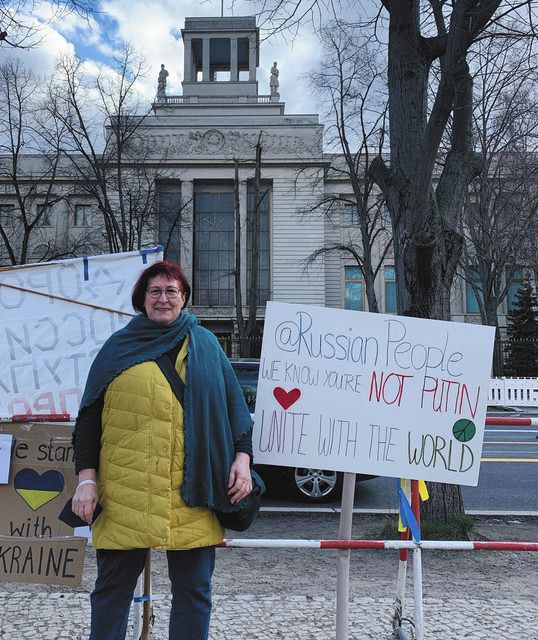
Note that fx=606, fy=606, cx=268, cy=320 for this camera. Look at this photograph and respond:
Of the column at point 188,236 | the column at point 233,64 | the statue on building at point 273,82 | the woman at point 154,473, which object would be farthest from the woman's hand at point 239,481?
the column at point 233,64

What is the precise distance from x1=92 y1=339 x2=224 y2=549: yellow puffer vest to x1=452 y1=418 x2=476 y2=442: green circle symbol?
158 cm

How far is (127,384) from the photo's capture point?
102 inches

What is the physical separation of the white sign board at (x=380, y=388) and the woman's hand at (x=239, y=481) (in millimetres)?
719

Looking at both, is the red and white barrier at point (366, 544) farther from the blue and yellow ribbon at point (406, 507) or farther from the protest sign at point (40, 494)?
the protest sign at point (40, 494)

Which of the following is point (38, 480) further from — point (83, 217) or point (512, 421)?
point (83, 217)

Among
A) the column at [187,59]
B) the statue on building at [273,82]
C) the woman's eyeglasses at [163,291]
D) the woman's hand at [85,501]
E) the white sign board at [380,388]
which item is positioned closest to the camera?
the woman's hand at [85,501]

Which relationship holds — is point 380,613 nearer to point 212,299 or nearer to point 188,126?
point 212,299

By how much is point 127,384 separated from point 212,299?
131 feet

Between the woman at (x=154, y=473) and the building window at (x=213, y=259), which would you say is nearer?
the woman at (x=154, y=473)

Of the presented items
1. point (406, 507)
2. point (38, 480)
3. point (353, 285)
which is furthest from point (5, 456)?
point (353, 285)

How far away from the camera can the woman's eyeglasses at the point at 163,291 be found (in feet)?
9.23

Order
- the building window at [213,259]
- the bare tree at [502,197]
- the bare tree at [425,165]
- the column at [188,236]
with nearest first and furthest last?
the bare tree at [425,165], the bare tree at [502,197], the column at [188,236], the building window at [213,259]

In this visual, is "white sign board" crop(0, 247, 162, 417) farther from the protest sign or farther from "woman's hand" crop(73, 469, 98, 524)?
"woman's hand" crop(73, 469, 98, 524)

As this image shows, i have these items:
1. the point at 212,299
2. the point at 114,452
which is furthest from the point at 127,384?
the point at 212,299
